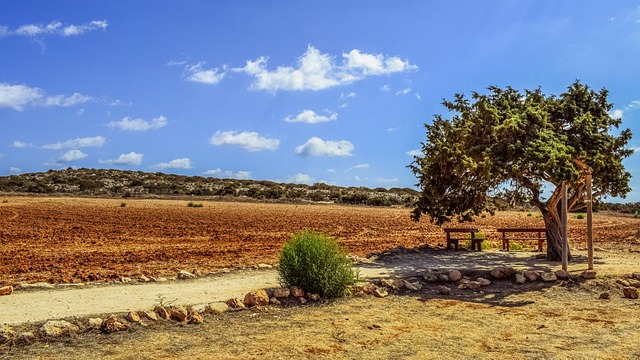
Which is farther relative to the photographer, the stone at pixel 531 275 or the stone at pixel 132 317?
the stone at pixel 531 275

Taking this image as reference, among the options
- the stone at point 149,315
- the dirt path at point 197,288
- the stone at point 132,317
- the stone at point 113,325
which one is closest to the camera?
the stone at point 113,325

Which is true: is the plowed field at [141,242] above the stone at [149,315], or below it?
above

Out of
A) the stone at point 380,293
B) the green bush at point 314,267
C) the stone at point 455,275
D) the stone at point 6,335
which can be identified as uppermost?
the green bush at point 314,267

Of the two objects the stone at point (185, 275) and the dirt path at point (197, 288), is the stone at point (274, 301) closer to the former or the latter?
the dirt path at point (197, 288)

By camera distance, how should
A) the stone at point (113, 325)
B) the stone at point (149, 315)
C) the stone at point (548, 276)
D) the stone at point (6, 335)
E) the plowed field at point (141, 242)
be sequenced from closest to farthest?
1. the stone at point (6, 335)
2. the stone at point (113, 325)
3. the stone at point (149, 315)
4. the stone at point (548, 276)
5. the plowed field at point (141, 242)

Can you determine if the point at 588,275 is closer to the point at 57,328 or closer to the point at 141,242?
the point at 57,328

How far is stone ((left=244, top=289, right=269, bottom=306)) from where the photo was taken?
10.0 meters

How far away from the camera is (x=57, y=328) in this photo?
8.32 meters

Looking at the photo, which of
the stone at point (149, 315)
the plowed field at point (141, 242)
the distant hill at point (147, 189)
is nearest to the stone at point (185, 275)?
the plowed field at point (141, 242)

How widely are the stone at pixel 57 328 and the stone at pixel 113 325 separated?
0.40m

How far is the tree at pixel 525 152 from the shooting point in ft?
43.9

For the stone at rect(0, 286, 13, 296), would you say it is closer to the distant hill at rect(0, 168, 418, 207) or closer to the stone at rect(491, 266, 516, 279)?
the stone at rect(491, 266, 516, 279)

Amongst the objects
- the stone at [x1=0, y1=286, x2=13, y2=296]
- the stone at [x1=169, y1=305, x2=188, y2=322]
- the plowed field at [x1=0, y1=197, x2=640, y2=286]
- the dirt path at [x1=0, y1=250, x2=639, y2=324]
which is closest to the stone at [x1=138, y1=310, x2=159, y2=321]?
the stone at [x1=169, y1=305, x2=188, y2=322]

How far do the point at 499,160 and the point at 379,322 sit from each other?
6336 mm
